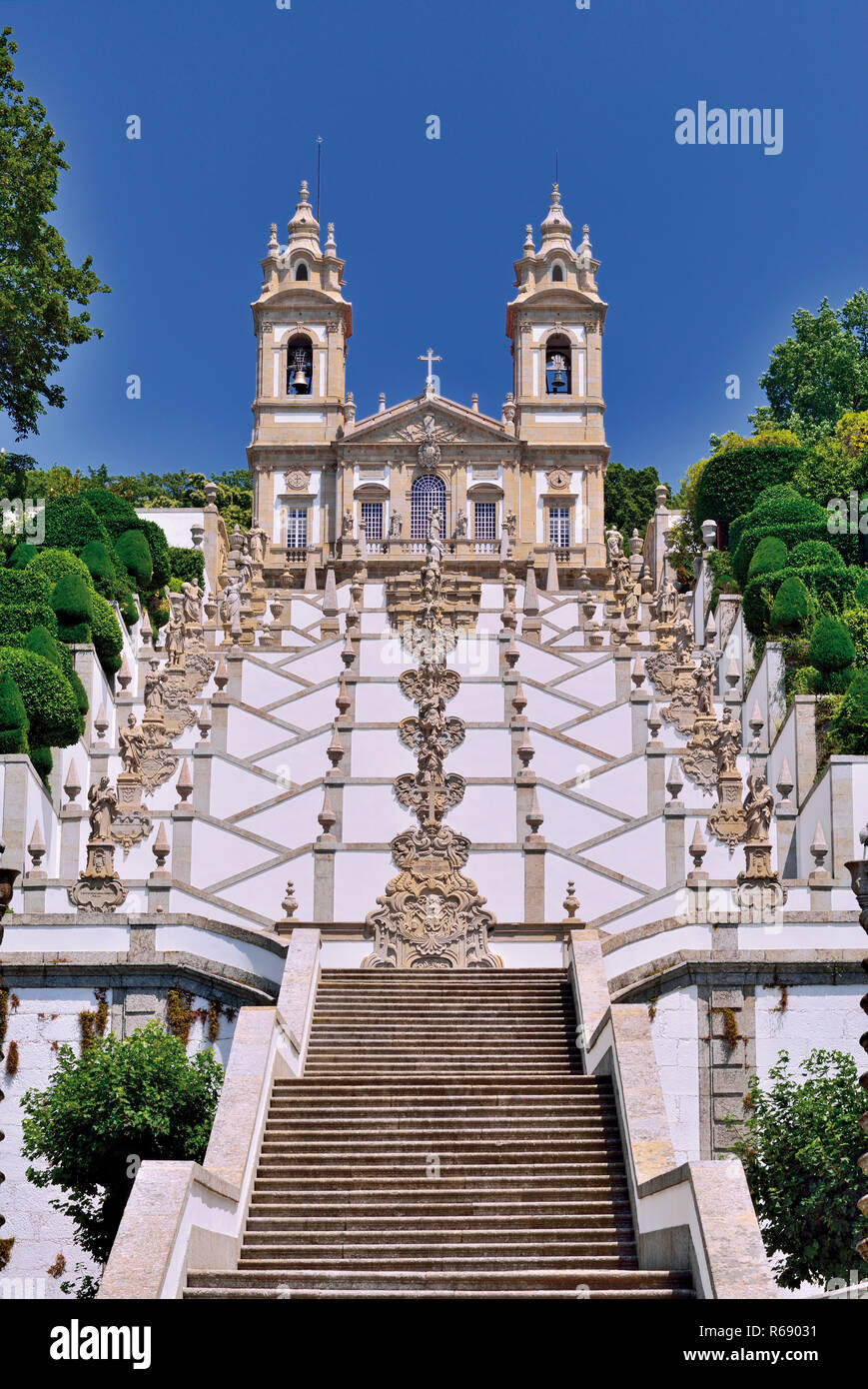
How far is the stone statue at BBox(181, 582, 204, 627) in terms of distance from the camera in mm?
43406

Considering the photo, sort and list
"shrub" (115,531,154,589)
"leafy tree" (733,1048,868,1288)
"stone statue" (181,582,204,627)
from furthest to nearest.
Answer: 1. "shrub" (115,531,154,589)
2. "stone statue" (181,582,204,627)
3. "leafy tree" (733,1048,868,1288)

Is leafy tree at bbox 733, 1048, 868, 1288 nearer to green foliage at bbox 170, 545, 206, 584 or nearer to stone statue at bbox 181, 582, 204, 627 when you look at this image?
stone statue at bbox 181, 582, 204, 627

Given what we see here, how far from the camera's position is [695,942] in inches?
1001

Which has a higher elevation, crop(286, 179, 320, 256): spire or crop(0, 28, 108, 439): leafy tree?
crop(286, 179, 320, 256): spire

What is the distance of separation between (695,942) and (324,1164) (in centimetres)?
753

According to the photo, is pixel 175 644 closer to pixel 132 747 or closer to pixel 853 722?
pixel 132 747

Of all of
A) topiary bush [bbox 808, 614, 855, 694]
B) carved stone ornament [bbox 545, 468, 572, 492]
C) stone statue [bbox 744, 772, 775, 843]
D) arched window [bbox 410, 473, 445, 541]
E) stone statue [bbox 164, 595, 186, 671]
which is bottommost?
stone statue [bbox 744, 772, 775, 843]

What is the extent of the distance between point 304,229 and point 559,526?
13.2m

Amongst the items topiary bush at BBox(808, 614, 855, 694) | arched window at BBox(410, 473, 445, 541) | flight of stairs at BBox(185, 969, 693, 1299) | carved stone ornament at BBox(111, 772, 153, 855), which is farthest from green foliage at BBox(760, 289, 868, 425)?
flight of stairs at BBox(185, 969, 693, 1299)

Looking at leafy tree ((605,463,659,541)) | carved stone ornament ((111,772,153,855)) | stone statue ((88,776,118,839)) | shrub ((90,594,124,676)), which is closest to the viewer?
stone statue ((88,776,118,839))

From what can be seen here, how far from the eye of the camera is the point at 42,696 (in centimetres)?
3481

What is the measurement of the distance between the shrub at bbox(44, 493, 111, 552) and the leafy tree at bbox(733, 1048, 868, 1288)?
27841 millimetres
